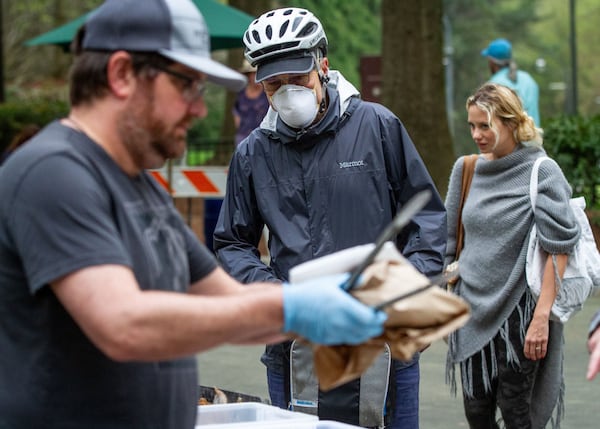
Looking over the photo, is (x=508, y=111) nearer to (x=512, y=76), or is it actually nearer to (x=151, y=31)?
(x=151, y=31)

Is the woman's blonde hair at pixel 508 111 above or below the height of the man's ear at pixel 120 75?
below

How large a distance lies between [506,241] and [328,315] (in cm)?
361

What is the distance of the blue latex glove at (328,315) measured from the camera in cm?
246

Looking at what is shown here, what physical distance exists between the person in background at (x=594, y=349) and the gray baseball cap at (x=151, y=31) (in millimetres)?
1485

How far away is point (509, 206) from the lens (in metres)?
5.94

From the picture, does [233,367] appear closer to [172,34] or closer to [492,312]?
[492,312]

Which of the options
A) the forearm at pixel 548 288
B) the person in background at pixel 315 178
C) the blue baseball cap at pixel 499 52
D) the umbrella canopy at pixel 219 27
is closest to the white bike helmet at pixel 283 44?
the person in background at pixel 315 178

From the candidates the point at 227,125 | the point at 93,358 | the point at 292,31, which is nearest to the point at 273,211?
the point at 292,31

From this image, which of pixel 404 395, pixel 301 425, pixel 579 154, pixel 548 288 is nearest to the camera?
pixel 301 425

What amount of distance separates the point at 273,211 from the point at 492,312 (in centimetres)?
173

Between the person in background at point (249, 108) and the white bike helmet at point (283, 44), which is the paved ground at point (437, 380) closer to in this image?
the white bike helmet at point (283, 44)

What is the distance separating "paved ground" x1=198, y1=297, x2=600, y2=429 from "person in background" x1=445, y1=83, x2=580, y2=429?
4.45 ft

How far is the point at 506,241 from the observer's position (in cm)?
594

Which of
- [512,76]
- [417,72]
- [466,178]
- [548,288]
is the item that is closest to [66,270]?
[548,288]
